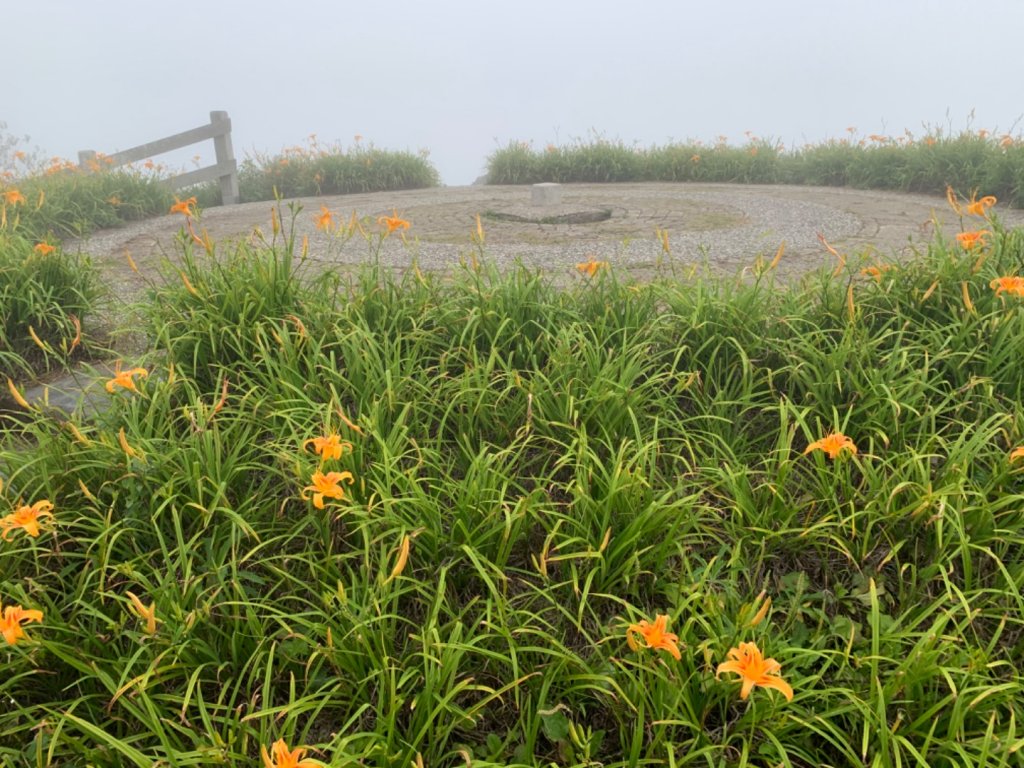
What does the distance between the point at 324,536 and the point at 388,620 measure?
12.1 inches

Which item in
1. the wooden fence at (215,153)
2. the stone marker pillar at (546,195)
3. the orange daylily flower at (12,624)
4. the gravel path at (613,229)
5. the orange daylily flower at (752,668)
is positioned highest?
the wooden fence at (215,153)

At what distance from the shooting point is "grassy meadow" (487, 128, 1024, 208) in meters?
6.86

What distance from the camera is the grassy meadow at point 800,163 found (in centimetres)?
686

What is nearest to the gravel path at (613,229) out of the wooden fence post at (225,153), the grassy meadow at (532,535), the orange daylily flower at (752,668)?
the grassy meadow at (532,535)

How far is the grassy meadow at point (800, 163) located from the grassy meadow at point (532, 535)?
465 cm

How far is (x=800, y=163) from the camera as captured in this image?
8883 mm

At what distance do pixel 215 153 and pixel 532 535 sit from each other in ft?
28.3

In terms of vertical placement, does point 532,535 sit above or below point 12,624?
below

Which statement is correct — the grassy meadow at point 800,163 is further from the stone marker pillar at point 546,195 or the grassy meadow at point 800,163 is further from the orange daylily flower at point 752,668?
the orange daylily flower at point 752,668

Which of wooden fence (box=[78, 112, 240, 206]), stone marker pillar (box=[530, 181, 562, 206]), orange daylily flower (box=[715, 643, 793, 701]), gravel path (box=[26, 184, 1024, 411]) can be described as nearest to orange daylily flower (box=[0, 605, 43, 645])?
orange daylily flower (box=[715, 643, 793, 701])

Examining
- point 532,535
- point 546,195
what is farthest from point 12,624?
point 546,195

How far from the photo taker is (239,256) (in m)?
3.11

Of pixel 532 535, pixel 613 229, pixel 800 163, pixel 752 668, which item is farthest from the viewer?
pixel 800 163

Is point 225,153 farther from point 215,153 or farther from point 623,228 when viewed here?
point 623,228
